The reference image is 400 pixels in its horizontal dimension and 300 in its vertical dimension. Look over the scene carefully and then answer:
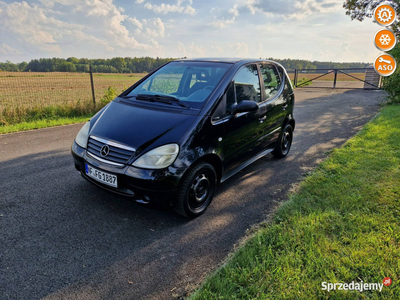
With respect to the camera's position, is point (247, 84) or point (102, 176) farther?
point (247, 84)

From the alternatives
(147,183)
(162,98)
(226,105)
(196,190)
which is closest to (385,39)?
(226,105)

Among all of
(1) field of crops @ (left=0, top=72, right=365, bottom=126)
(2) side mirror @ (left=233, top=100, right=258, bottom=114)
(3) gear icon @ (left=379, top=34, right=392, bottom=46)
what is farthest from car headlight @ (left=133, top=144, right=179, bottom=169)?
(3) gear icon @ (left=379, top=34, right=392, bottom=46)

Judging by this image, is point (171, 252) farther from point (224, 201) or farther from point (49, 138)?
point (49, 138)

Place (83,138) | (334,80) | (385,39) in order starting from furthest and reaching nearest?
1. (334,80)
2. (385,39)
3. (83,138)

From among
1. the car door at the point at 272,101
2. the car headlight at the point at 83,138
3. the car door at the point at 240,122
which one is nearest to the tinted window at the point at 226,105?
the car door at the point at 240,122

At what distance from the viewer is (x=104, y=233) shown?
307cm

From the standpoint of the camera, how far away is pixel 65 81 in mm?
11477

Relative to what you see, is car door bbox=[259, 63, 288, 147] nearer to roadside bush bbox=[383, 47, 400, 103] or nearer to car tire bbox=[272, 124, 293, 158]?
car tire bbox=[272, 124, 293, 158]

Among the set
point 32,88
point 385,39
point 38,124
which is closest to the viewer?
point 38,124

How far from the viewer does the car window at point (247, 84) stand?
155 inches

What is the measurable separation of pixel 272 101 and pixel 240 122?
1.17m

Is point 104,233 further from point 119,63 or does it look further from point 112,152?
point 119,63

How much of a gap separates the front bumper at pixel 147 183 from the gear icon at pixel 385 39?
44.7 feet

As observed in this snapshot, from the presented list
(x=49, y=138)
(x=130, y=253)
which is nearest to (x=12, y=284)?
A: (x=130, y=253)
